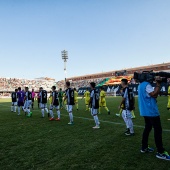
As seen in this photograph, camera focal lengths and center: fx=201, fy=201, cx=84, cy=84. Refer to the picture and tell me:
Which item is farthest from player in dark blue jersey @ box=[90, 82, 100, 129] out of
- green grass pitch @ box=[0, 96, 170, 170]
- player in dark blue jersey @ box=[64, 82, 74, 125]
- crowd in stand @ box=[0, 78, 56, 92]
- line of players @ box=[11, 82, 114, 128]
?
crowd in stand @ box=[0, 78, 56, 92]

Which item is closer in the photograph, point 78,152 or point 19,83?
point 78,152

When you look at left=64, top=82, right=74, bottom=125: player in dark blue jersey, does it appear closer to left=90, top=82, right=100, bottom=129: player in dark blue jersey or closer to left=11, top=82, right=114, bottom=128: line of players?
left=11, top=82, right=114, bottom=128: line of players

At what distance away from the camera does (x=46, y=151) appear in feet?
18.6

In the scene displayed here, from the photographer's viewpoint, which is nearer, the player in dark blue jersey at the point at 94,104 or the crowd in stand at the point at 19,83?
the player in dark blue jersey at the point at 94,104

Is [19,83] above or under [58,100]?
above

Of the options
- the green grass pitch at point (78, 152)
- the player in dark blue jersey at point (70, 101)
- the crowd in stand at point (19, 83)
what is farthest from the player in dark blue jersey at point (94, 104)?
the crowd in stand at point (19, 83)

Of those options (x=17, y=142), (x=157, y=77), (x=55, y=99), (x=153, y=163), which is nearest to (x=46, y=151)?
(x=17, y=142)

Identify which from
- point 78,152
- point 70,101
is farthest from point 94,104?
point 78,152

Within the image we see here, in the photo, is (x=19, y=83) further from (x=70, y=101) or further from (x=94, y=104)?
(x=94, y=104)

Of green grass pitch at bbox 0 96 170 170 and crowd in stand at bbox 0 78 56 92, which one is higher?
crowd in stand at bbox 0 78 56 92

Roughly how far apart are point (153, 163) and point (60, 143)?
3.07 metres

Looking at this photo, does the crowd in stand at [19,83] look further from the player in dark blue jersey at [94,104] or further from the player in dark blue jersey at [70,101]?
the player in dark blue jersey at [94,104]

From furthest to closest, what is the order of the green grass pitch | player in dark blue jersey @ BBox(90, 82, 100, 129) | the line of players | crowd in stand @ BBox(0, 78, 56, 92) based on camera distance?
crowd in stand @ BBox(0, 78, 56, 92)
the line of players
player in dark blue jersey @ BBox(90, 82, 100, 129)
the green grass pitch

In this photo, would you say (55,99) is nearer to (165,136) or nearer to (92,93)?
(92,93)
